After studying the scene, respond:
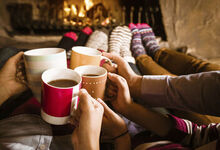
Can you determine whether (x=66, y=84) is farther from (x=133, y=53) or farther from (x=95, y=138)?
(x=133, y=53)

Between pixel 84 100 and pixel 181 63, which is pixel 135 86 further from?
pixel 181 63

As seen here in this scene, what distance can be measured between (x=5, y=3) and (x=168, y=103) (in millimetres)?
2069

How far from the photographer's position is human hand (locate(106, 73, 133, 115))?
59 centimetres

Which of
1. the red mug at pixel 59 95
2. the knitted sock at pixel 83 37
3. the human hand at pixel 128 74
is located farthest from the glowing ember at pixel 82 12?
the red mug at pixel 59 95

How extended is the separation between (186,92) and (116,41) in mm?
930

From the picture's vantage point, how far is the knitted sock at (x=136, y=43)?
1.45 meters

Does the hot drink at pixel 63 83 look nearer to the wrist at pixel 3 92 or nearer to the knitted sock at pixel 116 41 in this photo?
the wrist at pixel 3 92

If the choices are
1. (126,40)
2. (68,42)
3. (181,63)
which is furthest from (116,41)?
(181,63)

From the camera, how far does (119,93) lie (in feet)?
2.02

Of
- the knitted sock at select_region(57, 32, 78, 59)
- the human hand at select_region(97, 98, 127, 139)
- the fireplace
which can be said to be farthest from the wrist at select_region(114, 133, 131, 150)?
the fireplace

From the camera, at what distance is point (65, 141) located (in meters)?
0.53

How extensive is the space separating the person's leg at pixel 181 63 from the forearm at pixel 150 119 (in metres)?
0.51

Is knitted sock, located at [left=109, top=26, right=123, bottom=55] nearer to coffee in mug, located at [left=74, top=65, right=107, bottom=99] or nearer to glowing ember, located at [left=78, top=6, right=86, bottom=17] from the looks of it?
glowing ember, located at [left=78, top=6, right=86, bottom=17]

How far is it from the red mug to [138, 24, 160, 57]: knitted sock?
1167mm
